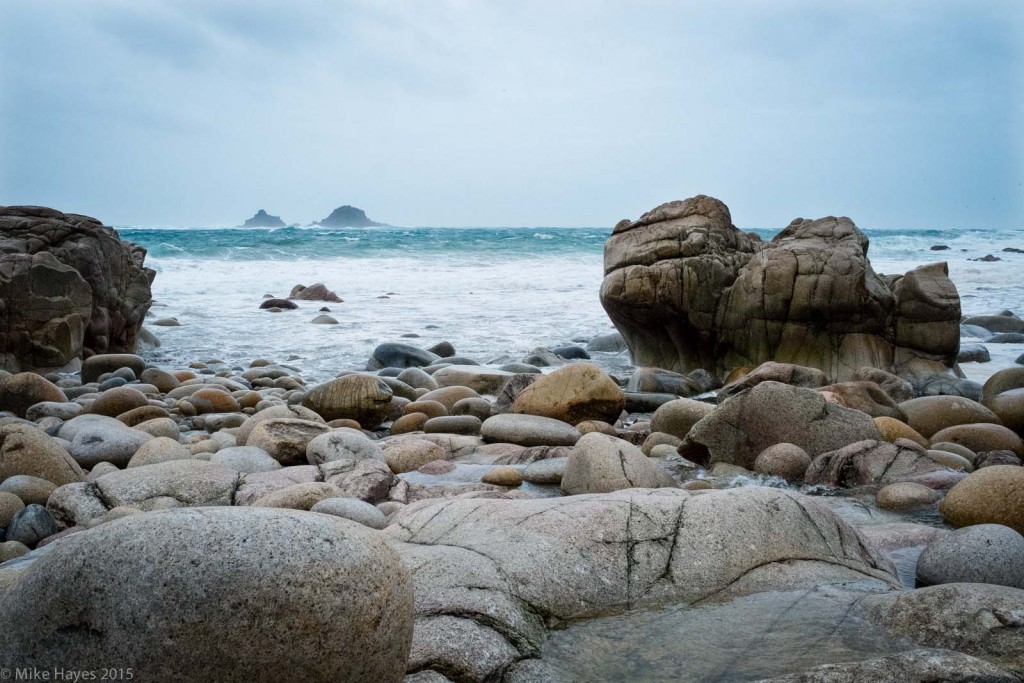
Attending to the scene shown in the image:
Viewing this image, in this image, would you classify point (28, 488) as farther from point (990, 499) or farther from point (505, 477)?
point (990, 499)

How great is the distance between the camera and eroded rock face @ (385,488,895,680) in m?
3.09

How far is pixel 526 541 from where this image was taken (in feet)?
11.6

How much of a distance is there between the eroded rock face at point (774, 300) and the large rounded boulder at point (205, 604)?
987cm

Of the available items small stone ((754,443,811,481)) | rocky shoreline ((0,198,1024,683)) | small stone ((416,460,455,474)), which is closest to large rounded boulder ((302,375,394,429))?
rocky shoreline ((0,198,1024,683))

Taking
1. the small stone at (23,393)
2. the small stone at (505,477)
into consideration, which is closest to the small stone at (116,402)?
the small stone at (23,393)

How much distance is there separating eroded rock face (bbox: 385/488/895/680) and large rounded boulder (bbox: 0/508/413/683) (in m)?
0.67

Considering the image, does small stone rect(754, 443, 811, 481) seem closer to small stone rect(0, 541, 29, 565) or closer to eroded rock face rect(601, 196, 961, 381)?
small stone rect(0, 541, 29, 565)

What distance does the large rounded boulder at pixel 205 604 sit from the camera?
6.81 ft

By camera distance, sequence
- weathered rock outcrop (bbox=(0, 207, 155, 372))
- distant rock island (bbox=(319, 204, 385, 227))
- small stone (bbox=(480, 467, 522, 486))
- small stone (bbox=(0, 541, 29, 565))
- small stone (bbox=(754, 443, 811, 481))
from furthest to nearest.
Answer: distant rock island (bbox=(319, 204, 385, 227)) → weathered rock outcrop (bbox=(0, 207, 155, 372)) → small stone (bbox=(754, 443, 811, 481)) → small stone (bbox=(480, 467, 522, 486)) → small stone (bbox=(0, 541, 29, 565))

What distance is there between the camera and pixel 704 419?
663 cm

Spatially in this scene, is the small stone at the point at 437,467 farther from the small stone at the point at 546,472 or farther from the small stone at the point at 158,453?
the small stone at the point at 158,453

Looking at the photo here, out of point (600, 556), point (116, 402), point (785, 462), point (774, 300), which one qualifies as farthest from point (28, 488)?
point (774, 300)

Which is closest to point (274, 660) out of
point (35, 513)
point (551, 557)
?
point (551, 557)

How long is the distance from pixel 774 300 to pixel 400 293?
16.0m
